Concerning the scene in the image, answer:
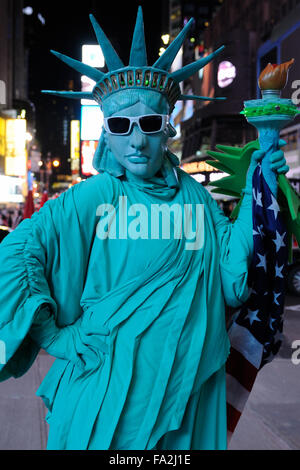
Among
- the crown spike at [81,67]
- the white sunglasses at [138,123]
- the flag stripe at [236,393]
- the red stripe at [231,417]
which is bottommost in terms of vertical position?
the red stripe at [231,417]

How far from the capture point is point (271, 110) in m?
2.25

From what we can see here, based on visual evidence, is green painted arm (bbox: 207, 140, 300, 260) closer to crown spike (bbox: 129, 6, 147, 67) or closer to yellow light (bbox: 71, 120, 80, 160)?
crown spike (bbox: 129, 6, 147, 67)

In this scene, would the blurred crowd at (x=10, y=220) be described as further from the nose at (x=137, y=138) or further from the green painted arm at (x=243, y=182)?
the nose at (x=137, y=138)

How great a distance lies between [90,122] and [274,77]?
2188 cm

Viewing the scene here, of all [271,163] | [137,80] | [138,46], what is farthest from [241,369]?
[138,46]

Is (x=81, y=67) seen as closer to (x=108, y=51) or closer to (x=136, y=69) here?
(x=108, y=51)

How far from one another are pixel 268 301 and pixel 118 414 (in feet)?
Result: 2.87

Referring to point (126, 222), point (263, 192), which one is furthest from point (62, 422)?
Answer: point (263, 192)

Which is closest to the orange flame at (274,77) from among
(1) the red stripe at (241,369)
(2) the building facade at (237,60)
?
(1) the red stripe at (241,369)

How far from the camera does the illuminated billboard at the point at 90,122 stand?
23.2 meters

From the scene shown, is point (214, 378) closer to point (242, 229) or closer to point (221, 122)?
point (242, 229)

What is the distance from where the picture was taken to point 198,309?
2156 mm

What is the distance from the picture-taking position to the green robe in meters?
2.04

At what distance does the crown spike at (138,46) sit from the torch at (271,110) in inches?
19.6
